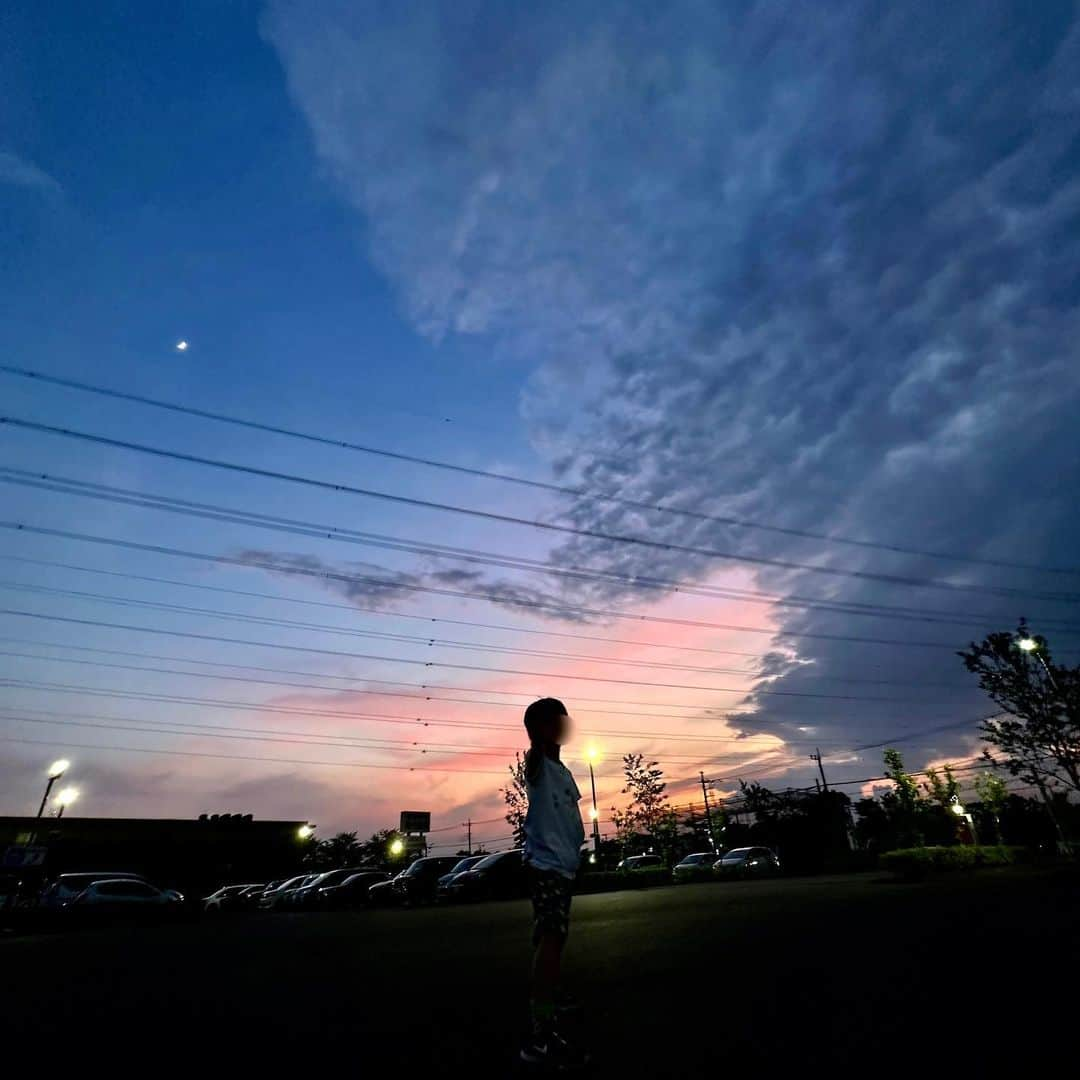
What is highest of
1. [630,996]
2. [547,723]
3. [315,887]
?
[547,723]

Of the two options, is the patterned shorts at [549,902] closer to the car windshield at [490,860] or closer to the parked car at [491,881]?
the parked car at [491,881]

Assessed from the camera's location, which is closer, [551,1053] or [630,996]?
[551,1053]

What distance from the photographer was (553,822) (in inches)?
138

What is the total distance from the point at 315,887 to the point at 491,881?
895 cm

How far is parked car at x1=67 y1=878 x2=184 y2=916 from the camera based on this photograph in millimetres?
15953

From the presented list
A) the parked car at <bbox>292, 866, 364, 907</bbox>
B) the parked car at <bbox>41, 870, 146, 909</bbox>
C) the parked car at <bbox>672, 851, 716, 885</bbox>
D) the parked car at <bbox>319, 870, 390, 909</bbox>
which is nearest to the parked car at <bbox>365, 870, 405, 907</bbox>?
the parked car at <bbox>319, 870, 390, 909</bbox>

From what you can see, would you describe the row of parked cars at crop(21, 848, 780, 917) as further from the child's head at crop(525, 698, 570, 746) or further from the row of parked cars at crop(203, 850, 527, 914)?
the child's head at crop(525, 698, 570, 746)

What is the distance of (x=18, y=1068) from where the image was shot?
130 inches

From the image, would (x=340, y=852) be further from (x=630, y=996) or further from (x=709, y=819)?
(x=630, y=996)

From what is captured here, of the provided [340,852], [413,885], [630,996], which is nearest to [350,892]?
[413,885]

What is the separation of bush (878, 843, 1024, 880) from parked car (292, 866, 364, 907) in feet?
65.9

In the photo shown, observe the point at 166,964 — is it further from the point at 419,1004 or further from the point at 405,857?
the point at 405,857

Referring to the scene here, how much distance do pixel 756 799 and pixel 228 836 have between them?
41938mm

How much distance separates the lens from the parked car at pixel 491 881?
65.9 feet
